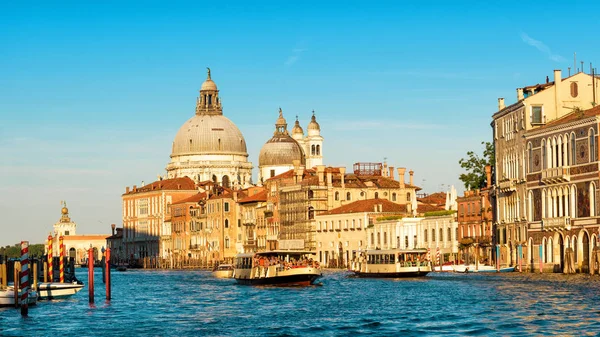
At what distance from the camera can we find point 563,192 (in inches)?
3356

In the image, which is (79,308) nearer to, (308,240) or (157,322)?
(157,322)

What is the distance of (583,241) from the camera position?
271 feet

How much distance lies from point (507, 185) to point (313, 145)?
334 ft

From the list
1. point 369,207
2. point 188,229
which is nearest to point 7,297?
point 369,207

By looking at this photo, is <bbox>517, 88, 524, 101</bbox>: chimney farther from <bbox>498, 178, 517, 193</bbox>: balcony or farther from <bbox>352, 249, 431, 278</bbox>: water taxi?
<bbox>352, 249, 431, 278</bbox>: water taxi

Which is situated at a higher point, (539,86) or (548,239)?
(539,86)

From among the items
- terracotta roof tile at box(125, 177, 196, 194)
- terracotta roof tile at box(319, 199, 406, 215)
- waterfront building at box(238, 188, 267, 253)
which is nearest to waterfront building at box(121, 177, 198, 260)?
terracotta roof tile at box(125, 177, 196, 194)

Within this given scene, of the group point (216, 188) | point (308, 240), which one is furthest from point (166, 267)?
point (308, 240)

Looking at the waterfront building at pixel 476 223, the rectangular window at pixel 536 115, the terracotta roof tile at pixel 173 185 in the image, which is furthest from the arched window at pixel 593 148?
the terracotta roof tile at pixel 173 185

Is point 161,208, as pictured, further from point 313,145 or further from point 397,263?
point 397,263

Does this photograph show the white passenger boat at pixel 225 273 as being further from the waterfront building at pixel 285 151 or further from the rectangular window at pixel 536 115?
the waterfront building at pixel 285 151

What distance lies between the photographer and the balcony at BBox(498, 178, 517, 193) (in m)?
93.9

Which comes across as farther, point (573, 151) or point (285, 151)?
point (285, 151)

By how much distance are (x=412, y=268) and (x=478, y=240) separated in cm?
1786
